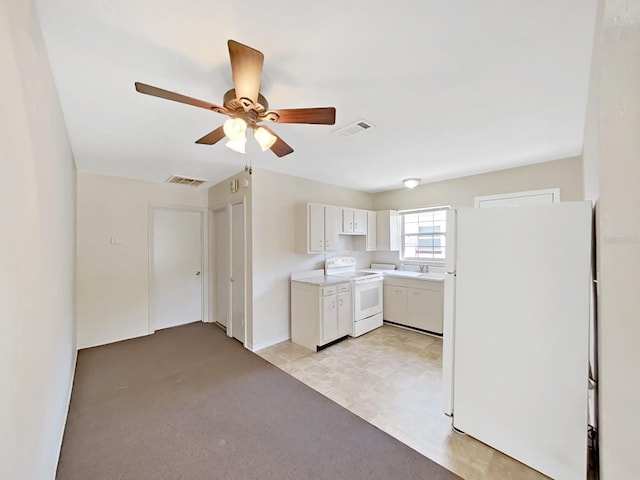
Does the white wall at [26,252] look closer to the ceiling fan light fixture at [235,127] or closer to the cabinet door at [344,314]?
the ceiling fan light fixture at [235,127]

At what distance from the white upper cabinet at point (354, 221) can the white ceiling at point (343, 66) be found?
5.61ft

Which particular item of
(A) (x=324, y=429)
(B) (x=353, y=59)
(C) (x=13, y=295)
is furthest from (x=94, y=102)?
(A) (x=324, y=429)

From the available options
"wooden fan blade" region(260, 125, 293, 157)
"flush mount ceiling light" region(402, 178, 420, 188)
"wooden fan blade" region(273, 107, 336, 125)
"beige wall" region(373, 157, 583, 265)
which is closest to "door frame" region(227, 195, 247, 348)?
"wooden fan blade" region(260, 125, 293, 157)

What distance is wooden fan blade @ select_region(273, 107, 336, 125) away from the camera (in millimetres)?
1575

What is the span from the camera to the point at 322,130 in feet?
8.00

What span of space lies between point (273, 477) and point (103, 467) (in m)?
1.13

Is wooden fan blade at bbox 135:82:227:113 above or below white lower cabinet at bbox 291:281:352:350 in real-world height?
above

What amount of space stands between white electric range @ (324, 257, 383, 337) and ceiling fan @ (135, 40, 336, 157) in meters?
2.67

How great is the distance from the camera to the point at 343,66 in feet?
5.17

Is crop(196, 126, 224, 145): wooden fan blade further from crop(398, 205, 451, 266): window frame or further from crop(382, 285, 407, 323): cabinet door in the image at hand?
crop(398, 205, 451, 266): window frame

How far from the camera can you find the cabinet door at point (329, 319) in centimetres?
349

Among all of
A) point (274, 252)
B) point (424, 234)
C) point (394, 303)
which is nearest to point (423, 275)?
point (394, 303)

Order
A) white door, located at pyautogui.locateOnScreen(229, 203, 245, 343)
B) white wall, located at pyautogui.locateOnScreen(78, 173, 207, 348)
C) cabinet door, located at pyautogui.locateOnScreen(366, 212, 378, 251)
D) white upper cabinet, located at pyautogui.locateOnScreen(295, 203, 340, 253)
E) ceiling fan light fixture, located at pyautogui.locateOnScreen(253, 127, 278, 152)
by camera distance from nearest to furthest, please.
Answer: ceiling fan light fixture, located at pyautogui.locateOnScreen(253, 127, 278, 152) → white wall, located at pyautogui.locateOnScreen(78, 173, 207, 348) → white door, located at pyautogui.locateOnScreen(229, 203, 245, 343) → white upper cabinet, located at pyautogui.locateOnScreen(295, 203, 340, 253) → cabinet door, located at pyautogui.locateOnScreen(366, 212, 378, 251)

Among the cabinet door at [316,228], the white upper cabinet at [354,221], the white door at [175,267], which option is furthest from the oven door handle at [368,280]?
the white door at [175,267]
